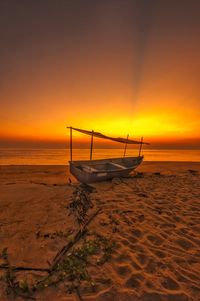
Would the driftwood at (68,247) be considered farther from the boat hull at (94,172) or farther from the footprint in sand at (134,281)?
the boat hull at (94,172)

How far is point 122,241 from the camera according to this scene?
4.19m

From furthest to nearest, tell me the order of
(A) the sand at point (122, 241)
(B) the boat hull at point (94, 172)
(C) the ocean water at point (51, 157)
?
1. (C) the ocean water at point (51, 157)
2. (B) the boat hull at point (94, 172)
3. (A) the sand at point (122, 241)

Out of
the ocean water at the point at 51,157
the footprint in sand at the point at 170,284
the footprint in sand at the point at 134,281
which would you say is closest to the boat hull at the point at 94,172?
the footprint in sand at the point at 134,281

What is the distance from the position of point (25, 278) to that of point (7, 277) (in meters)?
0.33

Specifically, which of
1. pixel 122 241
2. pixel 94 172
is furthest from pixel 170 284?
pixel 94 172

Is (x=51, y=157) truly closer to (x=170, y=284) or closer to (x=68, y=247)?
(x=68, y=247)

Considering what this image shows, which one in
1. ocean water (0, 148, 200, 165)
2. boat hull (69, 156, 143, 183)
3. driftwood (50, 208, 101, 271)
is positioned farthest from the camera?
ocean water (0, 148, 200, 165)

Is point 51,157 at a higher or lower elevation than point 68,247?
lower

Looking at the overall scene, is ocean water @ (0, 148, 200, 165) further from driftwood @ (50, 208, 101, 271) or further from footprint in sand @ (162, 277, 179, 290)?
footprint in sand @ (162, 277, 179, 290)

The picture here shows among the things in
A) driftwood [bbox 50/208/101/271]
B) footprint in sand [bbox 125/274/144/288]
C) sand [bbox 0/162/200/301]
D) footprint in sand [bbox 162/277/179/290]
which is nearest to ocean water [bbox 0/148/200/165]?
sand [bbox 0/162/200/301]

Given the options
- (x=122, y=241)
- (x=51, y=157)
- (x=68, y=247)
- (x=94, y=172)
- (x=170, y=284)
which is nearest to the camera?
(x=170, y=284)

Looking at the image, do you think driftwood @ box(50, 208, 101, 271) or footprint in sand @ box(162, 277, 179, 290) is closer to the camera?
footprint in sand @ box(162, 277, 179, 290)

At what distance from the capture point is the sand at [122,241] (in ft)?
9.07

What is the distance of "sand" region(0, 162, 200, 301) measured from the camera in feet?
9.07
